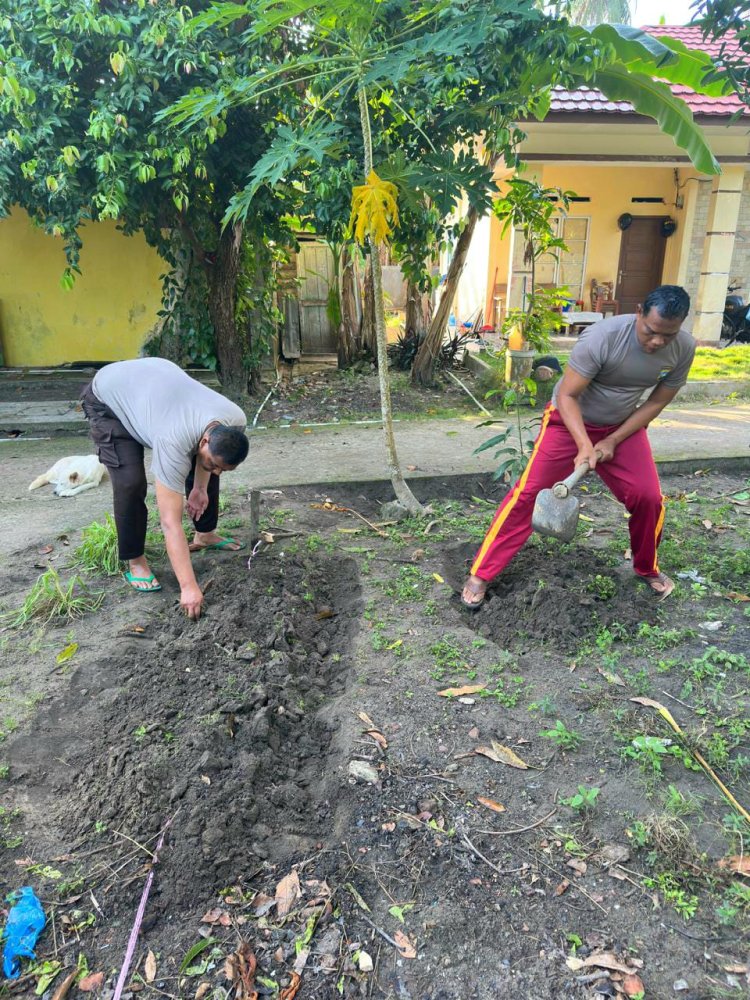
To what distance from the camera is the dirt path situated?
1.96 meters

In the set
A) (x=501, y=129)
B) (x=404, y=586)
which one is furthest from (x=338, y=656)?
(x=501, y=129)

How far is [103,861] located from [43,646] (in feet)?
4.69

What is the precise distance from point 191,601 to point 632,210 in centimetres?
1133

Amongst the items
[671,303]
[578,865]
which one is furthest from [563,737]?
[671,303]

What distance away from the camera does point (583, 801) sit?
243 cm

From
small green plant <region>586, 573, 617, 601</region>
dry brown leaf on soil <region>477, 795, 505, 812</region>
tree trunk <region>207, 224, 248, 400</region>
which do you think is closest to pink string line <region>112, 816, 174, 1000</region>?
dry brown leaf on soil <region>477, 795, 505, 812</region>

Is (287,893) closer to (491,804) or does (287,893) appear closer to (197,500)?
(491,804)

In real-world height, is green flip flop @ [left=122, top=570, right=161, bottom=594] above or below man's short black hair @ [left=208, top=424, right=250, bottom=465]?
below

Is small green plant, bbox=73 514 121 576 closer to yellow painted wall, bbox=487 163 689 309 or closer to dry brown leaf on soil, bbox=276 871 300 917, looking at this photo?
dry brown leaf on soil, bbox=276 871 300 917

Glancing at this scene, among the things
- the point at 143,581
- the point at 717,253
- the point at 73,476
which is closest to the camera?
the point at 143,581

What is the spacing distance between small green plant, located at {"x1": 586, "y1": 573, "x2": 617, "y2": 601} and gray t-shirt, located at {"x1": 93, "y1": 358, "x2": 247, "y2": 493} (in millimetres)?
2061

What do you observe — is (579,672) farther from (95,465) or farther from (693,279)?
(693,279)

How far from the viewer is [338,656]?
3.38m

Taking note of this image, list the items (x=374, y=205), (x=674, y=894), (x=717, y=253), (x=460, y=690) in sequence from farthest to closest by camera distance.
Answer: (x=717, y=253), (x=374, y=205), (x=460, y=690), (x=674, y=894)
